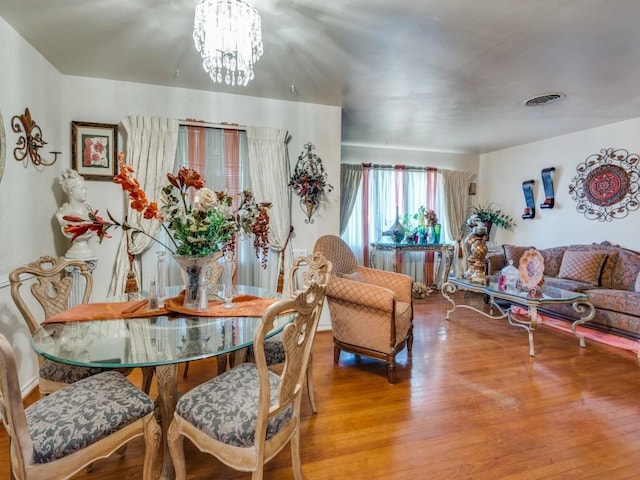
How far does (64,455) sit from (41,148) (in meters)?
2.49

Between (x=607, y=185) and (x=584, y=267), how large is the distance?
3.85 feet

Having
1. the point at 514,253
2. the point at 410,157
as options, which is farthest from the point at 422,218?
the point at 514,253

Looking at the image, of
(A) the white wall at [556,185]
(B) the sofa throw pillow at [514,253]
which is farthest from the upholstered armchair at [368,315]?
(A) the white wall at [556,185]

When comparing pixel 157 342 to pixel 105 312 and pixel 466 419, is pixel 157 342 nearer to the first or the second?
pixel 105 312

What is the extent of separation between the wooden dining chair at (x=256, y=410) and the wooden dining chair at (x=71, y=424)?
0.57 feet

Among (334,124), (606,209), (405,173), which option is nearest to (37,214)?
(334,124)

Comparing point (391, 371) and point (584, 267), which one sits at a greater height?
point (584, 267)

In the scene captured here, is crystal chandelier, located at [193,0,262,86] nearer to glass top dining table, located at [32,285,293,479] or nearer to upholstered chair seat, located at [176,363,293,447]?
glass top dining table, located at [32,285,293,479]

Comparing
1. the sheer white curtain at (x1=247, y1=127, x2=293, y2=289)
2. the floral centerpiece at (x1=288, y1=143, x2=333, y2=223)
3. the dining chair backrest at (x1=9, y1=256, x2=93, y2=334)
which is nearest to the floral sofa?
the floral centerpiece at (x1=288, y1=143, x2=333, y2=223)

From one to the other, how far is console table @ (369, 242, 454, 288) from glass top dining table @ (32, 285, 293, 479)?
148 inches

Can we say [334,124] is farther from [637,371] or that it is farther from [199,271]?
[637,371]

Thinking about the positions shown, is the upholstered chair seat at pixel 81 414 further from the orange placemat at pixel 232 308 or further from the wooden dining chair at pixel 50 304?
the orange placemat at pixel 232 308

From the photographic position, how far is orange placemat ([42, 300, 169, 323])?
1697 mm

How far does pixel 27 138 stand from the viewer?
2.43 metres
